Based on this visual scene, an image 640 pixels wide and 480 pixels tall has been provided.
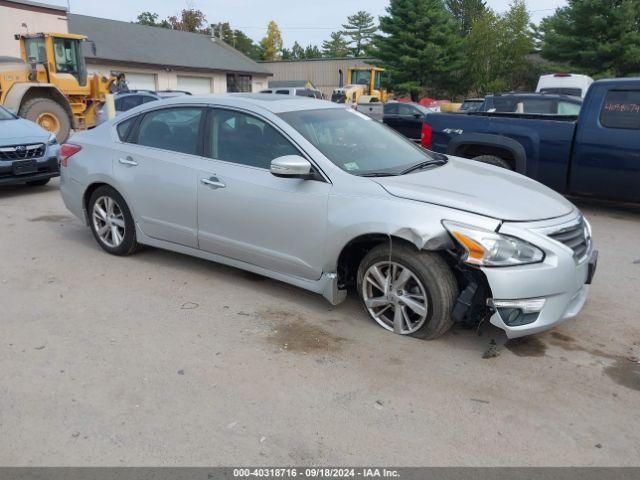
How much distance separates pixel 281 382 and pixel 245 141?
2136 millimetres

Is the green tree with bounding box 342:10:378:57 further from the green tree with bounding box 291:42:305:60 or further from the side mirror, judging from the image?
the side mirror

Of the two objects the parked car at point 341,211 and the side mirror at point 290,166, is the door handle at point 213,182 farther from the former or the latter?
the side mirror at point 290,166

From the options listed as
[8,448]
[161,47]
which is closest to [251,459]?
[8,448]

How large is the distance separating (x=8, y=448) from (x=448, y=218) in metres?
2.82

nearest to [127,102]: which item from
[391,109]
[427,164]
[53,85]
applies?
[53,85]

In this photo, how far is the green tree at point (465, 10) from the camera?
193 feet

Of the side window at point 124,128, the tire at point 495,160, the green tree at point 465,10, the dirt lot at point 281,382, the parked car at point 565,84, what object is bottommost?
the dirt lot at point 281,382

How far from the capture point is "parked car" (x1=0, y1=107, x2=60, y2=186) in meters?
8.18

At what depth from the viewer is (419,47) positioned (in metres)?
39.3

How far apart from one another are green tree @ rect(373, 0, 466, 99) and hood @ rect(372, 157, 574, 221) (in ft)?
119

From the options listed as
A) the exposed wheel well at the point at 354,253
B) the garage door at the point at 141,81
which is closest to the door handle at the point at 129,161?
the exposed wheel well at the point at 354,253

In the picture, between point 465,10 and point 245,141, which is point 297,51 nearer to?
point 465,10

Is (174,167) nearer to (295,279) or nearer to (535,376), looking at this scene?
(295,279)

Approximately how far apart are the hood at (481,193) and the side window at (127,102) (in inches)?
588
